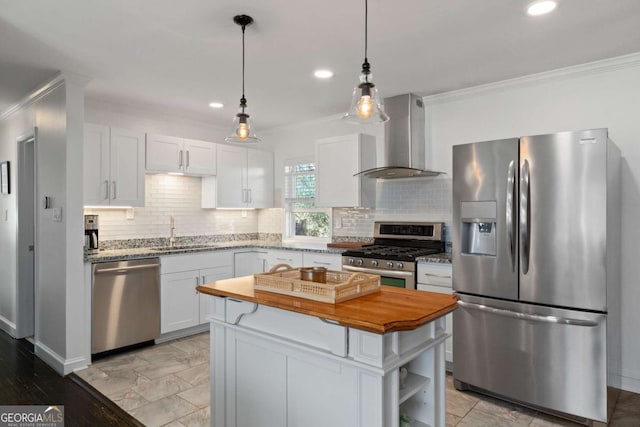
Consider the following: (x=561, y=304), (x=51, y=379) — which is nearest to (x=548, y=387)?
(x=561, y=304)

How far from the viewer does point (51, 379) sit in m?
3.22

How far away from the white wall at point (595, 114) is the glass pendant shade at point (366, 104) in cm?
217

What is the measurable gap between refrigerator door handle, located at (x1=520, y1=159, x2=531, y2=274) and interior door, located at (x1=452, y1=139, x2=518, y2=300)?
1.8 inches

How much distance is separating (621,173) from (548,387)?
5.69 feet

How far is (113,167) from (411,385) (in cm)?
352

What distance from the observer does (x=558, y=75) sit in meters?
3.31

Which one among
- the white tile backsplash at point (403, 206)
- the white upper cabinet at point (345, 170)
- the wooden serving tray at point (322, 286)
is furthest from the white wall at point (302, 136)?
the wooden serving tray at point (322, 286)

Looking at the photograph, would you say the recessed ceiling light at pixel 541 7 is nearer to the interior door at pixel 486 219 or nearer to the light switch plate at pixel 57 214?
the interior door at pixel 486 219

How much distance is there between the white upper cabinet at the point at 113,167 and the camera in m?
3.79

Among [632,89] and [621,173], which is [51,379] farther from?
[632,89]

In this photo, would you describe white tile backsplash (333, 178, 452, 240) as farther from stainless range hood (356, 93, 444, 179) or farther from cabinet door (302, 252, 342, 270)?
cabinet door (302, 252, 342, 270)

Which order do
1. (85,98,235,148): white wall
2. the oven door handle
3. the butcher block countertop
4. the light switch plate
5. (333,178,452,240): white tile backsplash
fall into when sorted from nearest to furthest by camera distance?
the butcher block countertop, the light switch plate, the oven door handle, (333,178,452,240): white tile backsplash, (85,98,235,148): white wall

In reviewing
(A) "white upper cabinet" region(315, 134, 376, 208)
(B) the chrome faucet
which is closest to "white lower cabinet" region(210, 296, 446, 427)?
(A) "white upper cabinet" region(315, 134, 376, 208)

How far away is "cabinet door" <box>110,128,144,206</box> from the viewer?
3.98 m
